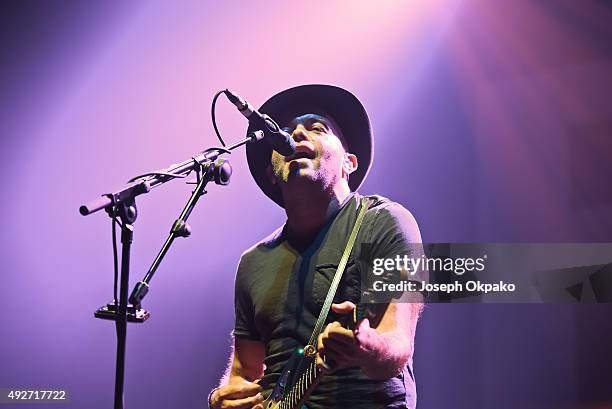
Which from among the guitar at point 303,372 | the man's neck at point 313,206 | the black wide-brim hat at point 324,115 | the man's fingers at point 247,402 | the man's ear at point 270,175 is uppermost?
the black wide-brim hat at point 324,115

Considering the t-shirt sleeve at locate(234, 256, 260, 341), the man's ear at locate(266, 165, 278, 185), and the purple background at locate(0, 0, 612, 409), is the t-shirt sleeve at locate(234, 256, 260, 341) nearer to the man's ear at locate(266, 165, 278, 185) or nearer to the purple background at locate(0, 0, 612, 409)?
the purple background at locate(0, 0, 612, 409)

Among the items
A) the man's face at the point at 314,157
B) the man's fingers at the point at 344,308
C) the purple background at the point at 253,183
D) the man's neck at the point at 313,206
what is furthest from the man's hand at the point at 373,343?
the man's face at the point at 314,157

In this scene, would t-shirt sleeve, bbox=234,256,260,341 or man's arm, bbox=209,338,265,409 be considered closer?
man's arm, bbox=209,338,265,409

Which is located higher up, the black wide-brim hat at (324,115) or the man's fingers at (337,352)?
the black wide-brim hat at (324,115)

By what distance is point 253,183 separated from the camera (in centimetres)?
244

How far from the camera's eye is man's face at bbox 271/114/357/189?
2.24 m

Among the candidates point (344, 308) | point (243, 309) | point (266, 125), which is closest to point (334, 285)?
point (243, 309)

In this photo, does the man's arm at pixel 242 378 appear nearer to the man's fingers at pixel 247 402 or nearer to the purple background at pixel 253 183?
the man's fingers at pixel 247 402

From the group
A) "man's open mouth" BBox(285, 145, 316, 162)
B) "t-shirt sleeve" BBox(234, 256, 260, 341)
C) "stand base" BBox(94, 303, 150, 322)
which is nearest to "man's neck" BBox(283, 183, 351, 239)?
"man's open mouth" BBox(285, 145, 316, 162)

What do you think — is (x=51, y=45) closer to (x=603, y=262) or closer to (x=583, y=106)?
(x=583, y=106)

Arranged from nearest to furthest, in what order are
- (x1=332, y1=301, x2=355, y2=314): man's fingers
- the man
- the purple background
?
(x1=332, y1=301, x2=355, y2=314): man's fingers, the man, the purple background

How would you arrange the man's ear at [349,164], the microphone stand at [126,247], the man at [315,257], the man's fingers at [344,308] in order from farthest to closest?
the man's ear at [349,164] → the man at [315,257] → the microphone stand at [126,247] → the man's fingers at [344,308]

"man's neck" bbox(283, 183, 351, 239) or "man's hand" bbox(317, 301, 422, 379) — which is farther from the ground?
"man's neck" bbox(283, 183, 351, 239)

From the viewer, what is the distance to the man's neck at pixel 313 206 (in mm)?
2244
